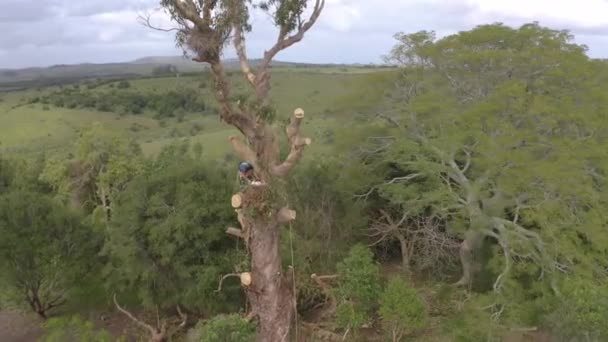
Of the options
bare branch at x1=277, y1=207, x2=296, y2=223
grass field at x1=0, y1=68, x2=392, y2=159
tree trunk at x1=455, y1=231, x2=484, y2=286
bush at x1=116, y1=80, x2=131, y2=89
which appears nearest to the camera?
bare branch at x1=277, y1=207, x2=296, y2=223

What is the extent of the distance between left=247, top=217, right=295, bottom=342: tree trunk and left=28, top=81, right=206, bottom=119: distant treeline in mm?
48193

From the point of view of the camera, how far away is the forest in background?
11.3 m

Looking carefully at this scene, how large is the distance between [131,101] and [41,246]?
47.5 meters

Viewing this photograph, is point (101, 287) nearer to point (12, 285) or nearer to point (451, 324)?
point (12, 285)

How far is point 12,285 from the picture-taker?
14.3 m

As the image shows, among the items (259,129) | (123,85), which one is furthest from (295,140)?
(123,85)

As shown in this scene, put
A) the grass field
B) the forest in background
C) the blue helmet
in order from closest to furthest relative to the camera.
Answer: the blue helmet
the forest in background
the grass field

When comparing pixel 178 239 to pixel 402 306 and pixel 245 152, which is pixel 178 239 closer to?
pixel 245 152

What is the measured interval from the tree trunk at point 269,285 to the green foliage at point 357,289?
231 centimetres

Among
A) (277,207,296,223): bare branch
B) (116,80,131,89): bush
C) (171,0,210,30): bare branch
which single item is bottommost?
(116,80,131,89): bush

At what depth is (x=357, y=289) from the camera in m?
11.1

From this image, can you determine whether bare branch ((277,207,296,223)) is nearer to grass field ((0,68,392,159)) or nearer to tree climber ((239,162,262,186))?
tree climber ((239,162,262,186))

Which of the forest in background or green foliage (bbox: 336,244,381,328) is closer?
green foliage (bbox: 336,244,381,328)

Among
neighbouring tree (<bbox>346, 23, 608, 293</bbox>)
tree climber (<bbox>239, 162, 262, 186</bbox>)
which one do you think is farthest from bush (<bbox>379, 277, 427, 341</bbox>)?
tree climber (<bbox>239, 162, 262, 186</bbox>)
